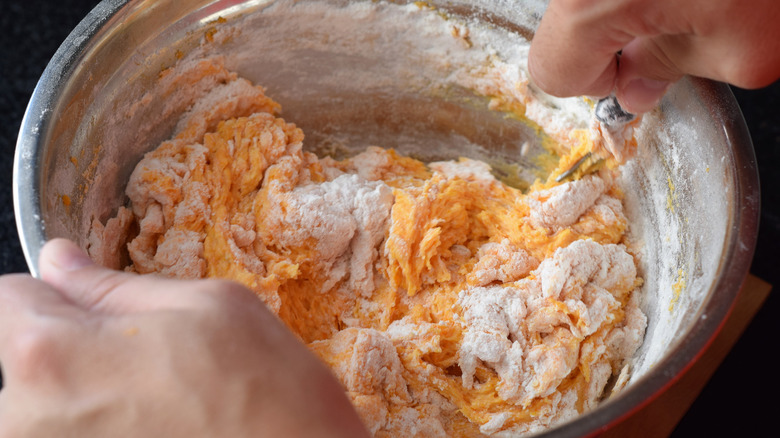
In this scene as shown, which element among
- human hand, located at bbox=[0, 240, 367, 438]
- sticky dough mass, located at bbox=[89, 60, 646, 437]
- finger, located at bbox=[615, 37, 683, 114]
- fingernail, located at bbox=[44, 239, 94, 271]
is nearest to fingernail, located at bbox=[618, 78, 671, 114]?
finger, located at bbox=[615, 37, 683, 114]

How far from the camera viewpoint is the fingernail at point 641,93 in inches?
48.0

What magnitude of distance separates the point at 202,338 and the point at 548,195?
3.32ft

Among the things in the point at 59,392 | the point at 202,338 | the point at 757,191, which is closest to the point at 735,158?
the point at 757,191

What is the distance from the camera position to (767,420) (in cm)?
186

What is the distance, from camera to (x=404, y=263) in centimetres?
144

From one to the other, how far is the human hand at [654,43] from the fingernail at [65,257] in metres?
0.77

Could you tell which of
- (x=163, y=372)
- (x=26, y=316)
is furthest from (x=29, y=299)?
(x=163, y=372)

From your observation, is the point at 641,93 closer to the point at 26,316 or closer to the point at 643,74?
the point at 643,74

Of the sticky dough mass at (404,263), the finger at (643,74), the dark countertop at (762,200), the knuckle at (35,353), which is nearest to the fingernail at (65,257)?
the knuckle at (35,353)

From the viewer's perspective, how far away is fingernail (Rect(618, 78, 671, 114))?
1.22 m

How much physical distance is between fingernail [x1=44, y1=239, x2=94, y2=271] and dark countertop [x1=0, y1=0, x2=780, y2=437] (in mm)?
1260

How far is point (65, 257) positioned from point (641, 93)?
1.02m

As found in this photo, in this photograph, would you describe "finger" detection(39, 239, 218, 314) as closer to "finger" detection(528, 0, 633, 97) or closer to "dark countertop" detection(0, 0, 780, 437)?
"finger" detection(528, 0, 633, 97)

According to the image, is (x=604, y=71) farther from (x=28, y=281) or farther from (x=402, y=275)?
(x=28, y=281)
